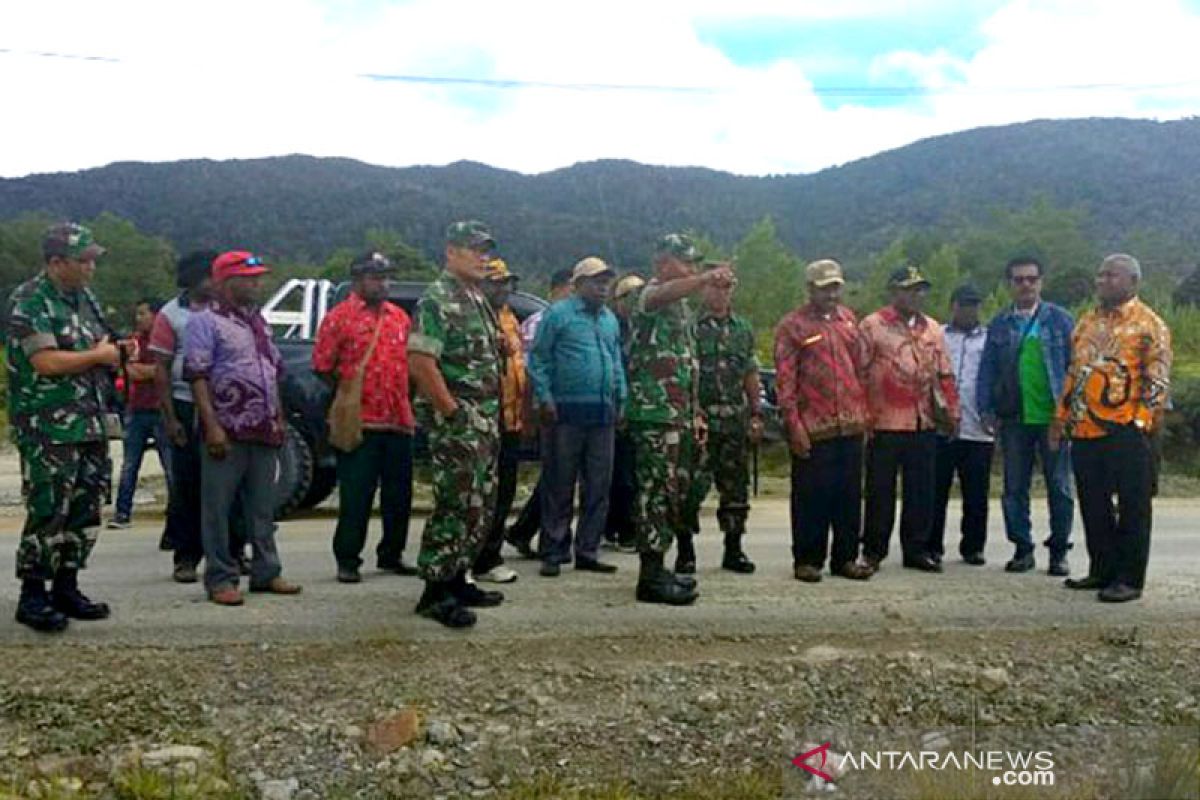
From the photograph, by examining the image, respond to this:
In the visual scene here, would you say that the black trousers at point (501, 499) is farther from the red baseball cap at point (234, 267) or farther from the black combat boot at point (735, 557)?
the red baseball cap at point (234, 267)

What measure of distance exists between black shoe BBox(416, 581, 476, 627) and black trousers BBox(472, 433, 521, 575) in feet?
2.83

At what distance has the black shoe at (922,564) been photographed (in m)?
6.80

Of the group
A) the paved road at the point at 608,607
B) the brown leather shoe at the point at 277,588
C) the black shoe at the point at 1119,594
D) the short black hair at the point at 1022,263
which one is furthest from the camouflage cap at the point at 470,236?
the black shoe at the point at 1119,594

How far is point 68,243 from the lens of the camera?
16.5 feet

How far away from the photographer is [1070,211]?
72625 millimetres

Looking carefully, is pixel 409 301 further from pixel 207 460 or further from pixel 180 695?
pixel 180 695

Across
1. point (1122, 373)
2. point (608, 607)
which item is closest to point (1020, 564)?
point (1122, 373)

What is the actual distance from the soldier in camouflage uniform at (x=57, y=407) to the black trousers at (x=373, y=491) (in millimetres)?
1396

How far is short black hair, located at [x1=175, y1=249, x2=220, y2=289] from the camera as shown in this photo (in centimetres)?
597

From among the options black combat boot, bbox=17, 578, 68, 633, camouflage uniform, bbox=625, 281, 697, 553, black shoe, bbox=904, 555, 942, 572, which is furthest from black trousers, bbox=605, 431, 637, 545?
black combat boot, bbox=17, 578, 68, 633

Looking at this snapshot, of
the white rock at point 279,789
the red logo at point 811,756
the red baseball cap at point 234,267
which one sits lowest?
the white rock at point 279,789

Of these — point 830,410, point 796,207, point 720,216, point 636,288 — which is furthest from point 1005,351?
point 796,207

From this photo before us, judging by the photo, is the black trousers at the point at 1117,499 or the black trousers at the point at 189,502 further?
the black trousers at the point at 189,502

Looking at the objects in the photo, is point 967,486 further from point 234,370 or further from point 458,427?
point 234,370
